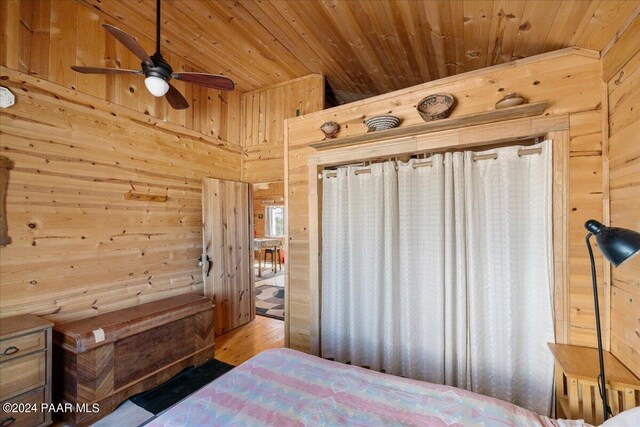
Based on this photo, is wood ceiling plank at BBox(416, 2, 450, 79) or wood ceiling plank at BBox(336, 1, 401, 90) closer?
wood ceiling plank at BBox(416, 2, 450, 79)

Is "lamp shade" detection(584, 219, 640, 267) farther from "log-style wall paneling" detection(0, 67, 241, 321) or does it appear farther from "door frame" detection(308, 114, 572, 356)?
"log-style wall paneling" detection(0, 67, 241, 321)

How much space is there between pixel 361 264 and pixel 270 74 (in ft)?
8.53

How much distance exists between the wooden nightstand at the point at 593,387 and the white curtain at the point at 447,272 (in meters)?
0.28

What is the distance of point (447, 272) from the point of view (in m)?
2.07

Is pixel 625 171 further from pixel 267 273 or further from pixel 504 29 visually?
pixel 267 273

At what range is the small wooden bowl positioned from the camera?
2000 mm

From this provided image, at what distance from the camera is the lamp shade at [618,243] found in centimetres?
99

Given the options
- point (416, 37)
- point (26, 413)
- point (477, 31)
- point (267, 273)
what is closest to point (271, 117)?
point (416, 37)

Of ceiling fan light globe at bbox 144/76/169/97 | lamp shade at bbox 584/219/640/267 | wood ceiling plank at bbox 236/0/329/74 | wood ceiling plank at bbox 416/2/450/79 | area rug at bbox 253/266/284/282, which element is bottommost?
area rug at bbox 253/266/284/282

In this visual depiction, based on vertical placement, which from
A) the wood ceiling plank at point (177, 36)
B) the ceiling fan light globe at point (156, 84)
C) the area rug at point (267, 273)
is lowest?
the area rug at point (267, 273)

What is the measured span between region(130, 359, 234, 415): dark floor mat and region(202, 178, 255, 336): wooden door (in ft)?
2.63

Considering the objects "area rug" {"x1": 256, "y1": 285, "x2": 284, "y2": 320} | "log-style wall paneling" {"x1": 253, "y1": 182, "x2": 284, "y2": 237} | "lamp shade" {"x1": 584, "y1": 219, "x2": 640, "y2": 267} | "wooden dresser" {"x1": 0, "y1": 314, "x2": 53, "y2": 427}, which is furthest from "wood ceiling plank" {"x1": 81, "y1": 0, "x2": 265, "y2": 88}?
"log-style wall paneling" {"x1": 253, "y1": 182, "x2": 284, "y2": 237}

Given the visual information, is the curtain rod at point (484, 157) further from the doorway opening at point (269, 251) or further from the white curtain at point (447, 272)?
the doorway opening at point (269, 251)

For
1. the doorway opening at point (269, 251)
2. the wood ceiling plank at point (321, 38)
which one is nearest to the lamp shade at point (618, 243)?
the wood ceiling plank at point (321, 38)
